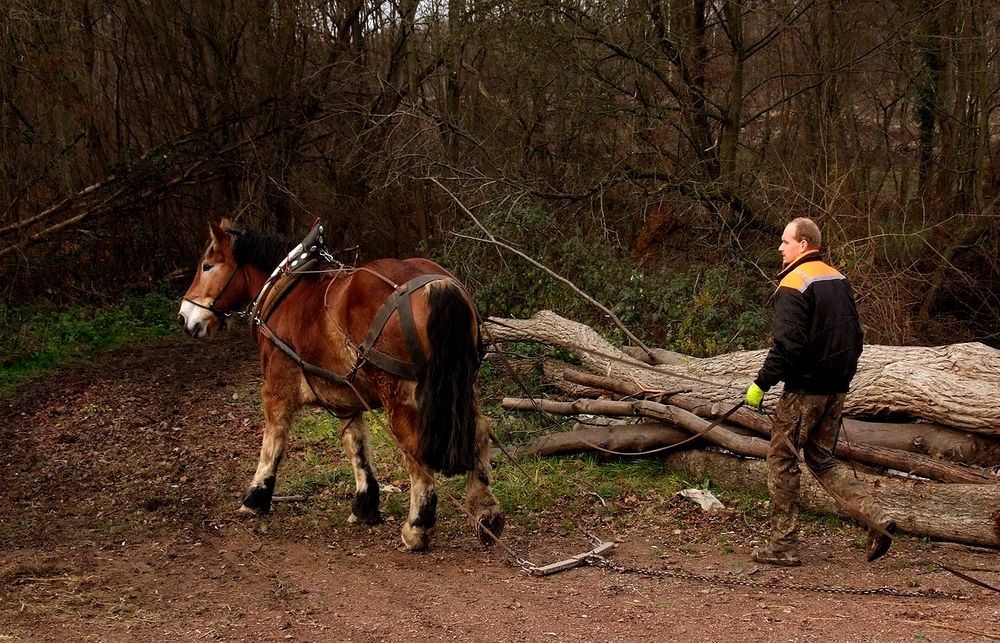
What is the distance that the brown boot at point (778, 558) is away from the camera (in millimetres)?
5652

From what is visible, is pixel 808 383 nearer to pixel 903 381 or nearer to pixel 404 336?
pixel 903 381

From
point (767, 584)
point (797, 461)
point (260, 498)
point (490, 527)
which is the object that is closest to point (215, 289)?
point (260, 498)

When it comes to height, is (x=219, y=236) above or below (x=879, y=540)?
above

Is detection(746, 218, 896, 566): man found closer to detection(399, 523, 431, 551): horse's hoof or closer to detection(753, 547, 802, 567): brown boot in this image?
detection(753, 547, 802, 567): brown boot

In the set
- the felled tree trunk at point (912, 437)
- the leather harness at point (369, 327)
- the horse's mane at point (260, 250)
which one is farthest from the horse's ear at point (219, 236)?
the felled tree trunk at point (912, 437)

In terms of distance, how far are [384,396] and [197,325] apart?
87.2 inches

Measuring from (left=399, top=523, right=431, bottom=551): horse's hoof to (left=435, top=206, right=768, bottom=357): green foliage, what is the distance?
4627 millimetres

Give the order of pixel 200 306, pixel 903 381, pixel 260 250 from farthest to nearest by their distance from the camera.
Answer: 1. pixel 200 306
2. pixel 260 250
3. pixel 903 381

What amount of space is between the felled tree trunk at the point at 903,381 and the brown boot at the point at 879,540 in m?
1.33

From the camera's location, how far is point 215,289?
732 cm

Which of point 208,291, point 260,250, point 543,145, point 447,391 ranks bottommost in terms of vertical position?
point 447,391

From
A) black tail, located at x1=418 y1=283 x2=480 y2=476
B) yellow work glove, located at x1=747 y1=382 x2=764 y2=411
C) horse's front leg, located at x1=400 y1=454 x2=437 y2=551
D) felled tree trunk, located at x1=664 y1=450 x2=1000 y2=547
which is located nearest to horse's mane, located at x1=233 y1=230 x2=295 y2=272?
black tail, located at x1=418 y1=283 x2=480 y2=476

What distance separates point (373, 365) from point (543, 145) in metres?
9.48

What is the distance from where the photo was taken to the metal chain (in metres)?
5.04
